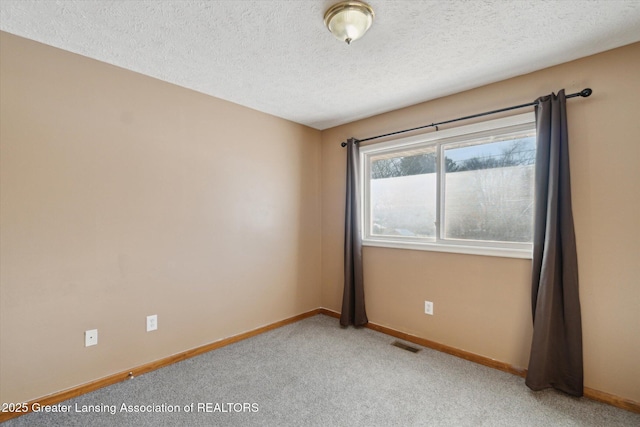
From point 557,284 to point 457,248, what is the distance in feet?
2.48

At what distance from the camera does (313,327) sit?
3.34 meters

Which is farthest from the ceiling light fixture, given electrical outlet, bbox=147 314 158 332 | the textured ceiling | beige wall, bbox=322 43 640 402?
electrical outlet, bbox=147 314 158 332

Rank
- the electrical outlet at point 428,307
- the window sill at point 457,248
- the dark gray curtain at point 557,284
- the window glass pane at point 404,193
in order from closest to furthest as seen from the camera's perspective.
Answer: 1. the dark gray curtain at point 557,284
2. the window sill at point 457,248
3. the electrical outlet at point 428,307
4. the window glass pane at point 404,193

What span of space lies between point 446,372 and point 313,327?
4.70 ft

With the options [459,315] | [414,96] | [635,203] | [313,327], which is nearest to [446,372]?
[459,315]

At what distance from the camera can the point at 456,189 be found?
9.14ft

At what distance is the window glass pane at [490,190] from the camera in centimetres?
241

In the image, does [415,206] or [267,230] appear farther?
[267,230]

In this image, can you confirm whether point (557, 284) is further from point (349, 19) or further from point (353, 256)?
point (349, 19)

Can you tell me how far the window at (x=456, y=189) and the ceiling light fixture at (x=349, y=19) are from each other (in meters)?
1.47

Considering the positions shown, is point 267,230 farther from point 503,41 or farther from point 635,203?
point 635,203

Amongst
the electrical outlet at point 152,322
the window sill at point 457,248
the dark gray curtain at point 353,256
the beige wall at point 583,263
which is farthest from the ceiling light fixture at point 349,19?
the electrical outlet at point 152,322

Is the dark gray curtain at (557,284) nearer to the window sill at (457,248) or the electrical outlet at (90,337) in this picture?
the window sill at (457,248)

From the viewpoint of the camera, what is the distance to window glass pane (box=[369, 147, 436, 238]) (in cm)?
299
